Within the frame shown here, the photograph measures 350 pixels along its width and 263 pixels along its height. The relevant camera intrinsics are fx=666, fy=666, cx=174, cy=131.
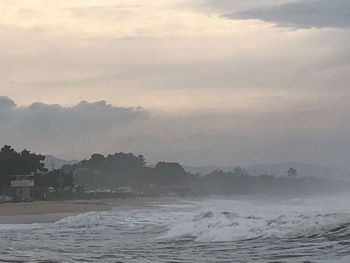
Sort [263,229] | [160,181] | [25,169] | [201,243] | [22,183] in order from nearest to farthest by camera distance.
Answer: [201,243] → [263,229] → [22,183] → [25,169] → [160,181]

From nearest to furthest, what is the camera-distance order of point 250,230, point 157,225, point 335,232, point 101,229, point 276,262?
point 276,262 → point 335,232 → point 250,230 → point 101,229 → point 157,225

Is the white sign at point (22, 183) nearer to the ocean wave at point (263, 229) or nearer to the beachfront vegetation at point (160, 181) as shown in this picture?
the beachfront vegetation at point (160, 181)

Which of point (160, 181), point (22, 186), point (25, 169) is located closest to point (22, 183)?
point (22, 186)

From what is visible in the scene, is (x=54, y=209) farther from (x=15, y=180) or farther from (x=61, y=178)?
(x=61, y=178)

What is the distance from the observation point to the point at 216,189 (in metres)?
125

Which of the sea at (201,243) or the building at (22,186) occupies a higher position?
the building at (22,186)

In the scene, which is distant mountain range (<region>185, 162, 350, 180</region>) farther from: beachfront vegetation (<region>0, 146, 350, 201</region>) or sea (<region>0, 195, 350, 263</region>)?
sea (<region>0, 195, 350, 263</region>)

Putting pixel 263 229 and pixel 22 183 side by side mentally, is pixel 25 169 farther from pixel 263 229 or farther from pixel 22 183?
pixel 263 229

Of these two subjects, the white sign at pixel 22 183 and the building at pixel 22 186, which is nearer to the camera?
the building at pixel 22 186

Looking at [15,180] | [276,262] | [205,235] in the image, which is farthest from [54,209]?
[276,262]

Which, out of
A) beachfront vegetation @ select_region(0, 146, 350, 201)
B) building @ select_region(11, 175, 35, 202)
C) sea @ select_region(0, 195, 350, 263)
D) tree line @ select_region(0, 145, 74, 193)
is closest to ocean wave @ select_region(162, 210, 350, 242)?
sea @ select_region(0, 195, 350, 263)

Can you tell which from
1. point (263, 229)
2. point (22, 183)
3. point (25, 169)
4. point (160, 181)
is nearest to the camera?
point (263, 229)

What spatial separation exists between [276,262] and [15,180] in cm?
5512

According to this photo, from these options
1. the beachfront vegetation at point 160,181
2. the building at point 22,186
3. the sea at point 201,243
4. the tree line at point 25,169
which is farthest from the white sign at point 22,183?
→ the sea at point 201,243
